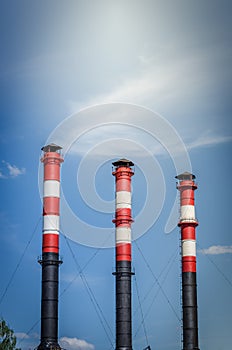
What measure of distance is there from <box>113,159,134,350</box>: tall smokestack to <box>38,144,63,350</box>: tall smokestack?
5.09 meters

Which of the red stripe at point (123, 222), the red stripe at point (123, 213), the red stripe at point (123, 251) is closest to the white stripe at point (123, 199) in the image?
the red stripe at point (123, 213)

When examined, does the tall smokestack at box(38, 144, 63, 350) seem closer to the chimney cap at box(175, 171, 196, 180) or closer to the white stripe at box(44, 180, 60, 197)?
the white stripe at box(44, 180, 60, 197)

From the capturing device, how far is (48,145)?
2227 inches

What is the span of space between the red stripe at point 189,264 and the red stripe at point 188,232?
169 cm

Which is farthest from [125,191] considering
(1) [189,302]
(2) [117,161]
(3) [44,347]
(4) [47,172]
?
(3) [44,347]

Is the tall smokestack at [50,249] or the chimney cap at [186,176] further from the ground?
the chimney cap at [186,176]

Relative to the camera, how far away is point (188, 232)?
59.8 meters

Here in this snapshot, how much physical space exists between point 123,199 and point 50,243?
718 centimetres

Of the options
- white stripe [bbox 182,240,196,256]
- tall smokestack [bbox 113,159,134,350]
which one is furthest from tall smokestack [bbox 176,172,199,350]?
tall smokestack [bbox 113,159,134,350]

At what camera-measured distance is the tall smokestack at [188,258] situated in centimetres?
5741

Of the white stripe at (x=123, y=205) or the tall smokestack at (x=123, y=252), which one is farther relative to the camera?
the white stripe at (x=123, y=205)

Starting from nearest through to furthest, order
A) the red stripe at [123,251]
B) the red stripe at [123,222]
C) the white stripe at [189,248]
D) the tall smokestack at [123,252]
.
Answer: the tall smokestack at [123,252], the red stripe at [123,251], the red stripe at [123,222], the white stripe at [189,248]

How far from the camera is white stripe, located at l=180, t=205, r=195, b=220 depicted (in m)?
60.1

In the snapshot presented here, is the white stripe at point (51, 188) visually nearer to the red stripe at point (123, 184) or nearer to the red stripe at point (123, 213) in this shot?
the red stripe at point (123, 213)
